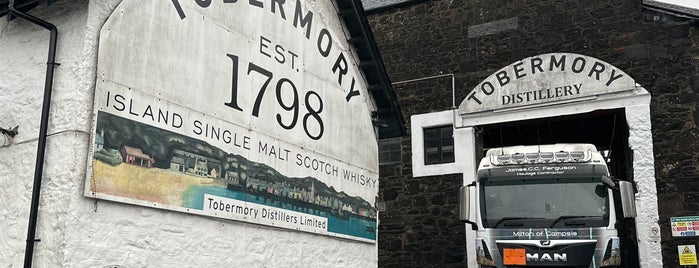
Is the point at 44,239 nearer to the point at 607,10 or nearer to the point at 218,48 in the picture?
the point at 218,48

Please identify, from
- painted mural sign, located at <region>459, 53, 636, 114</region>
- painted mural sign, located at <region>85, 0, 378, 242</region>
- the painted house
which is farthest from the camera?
painted mural sign, located at <region>459, 53, 636, 114</region>

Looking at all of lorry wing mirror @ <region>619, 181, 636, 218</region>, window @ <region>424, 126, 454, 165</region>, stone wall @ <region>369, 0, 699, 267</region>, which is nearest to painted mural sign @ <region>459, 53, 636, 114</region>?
stone wall @ <region>369, 0, 699, 267</region>

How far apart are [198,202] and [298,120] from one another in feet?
7.07

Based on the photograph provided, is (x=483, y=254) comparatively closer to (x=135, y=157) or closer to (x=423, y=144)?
(x=423, y=144)

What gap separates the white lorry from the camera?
9.67 m

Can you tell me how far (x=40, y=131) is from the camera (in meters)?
5.64

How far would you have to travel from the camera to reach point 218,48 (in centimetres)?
734

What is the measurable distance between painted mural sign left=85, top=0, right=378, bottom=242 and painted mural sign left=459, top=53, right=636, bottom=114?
16.9ft

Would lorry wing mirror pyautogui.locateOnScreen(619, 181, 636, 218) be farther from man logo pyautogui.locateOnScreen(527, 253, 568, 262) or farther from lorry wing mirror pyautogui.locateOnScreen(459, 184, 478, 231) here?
lorry wing mirror pyautogui.locateOnScreen(459, 184, 478, 231)

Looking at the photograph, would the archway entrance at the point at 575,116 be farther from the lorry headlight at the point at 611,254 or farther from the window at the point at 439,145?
the lorry headlight at the point at 611,254

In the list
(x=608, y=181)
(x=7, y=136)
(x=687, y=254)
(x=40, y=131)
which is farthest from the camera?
(x=687, y=254)

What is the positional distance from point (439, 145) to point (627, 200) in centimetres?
566

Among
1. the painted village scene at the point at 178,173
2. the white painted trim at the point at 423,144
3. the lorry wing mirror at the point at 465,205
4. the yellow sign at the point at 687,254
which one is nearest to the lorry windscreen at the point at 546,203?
the lorry wing mirror at the point at 465,205

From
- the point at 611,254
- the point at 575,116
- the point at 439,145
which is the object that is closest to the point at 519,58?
the point at 575,116
